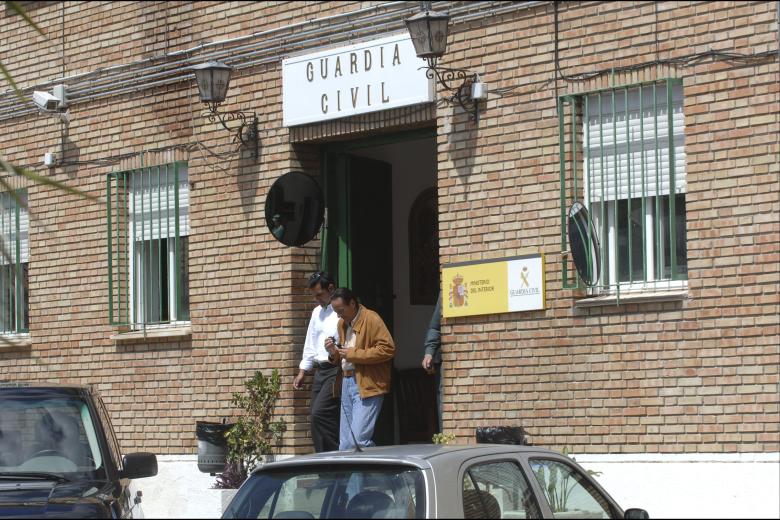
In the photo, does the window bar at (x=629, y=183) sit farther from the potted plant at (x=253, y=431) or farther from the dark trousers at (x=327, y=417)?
the potted plant at (x=253, y=431)

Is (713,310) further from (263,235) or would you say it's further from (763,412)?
(263,235)

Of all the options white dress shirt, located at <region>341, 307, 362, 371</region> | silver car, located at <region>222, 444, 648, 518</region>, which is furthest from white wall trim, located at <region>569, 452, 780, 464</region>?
silver car, located at <region>222, 444, 648, 518</region>

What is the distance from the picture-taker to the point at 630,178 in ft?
38.0

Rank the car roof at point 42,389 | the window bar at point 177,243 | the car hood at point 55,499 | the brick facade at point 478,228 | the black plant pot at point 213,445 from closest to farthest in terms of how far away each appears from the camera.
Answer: the car hood at point 55,499, the car roof at point 42,389, the brick facade at point 478,228, the black plant pot at point 213,445, the window bar at point 177,243

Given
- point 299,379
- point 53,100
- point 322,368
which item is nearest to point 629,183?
point 322,368

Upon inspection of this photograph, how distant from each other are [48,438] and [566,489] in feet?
10.9

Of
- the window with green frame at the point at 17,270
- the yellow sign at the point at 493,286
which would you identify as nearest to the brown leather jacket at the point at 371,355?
the yellow sign at the point at 493,286

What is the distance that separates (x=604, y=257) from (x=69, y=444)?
5.26 metres

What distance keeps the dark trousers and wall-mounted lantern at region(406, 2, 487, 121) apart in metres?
2.83

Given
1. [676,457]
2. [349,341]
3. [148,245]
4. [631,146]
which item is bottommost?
[676,457]

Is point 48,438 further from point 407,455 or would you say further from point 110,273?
point 110,273

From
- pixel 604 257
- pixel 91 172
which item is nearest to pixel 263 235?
pixel 91 172

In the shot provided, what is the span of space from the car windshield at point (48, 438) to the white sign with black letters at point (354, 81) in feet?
→ 17.4

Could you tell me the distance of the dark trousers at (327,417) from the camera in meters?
12.8
